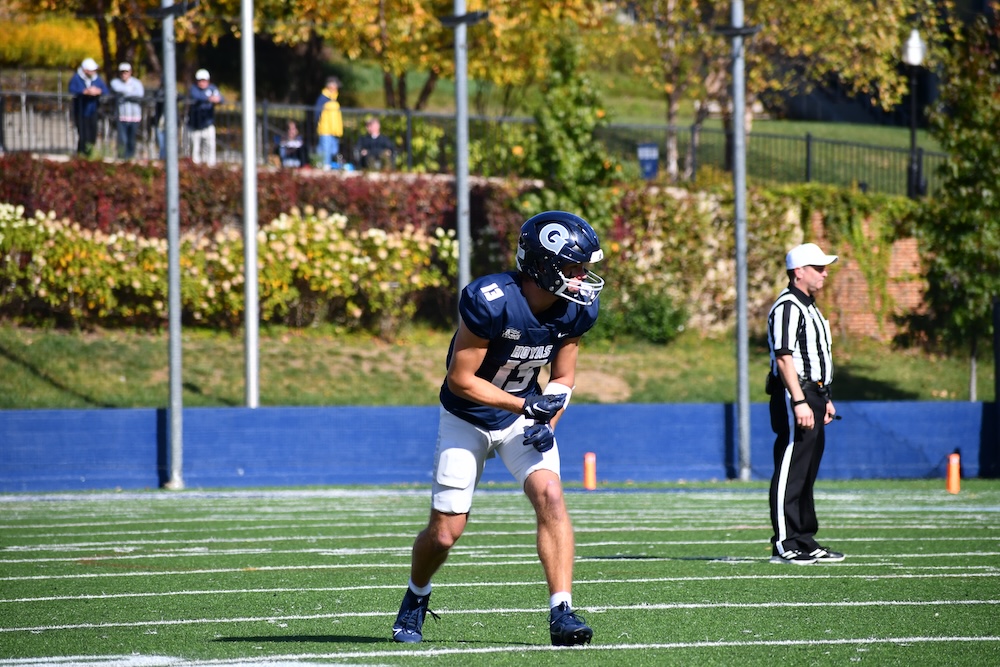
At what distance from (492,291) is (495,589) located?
2578 millimetres

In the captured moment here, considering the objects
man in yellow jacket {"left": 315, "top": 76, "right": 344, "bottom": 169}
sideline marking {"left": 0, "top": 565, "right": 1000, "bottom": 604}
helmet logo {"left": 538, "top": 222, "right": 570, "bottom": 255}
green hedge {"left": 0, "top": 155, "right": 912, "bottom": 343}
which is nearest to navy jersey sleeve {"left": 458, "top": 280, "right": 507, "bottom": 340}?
helmet logo {"left": 538, "top": 222, "right": 570, "bottom": 255}

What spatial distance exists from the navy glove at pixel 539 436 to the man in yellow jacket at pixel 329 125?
21.6 meters

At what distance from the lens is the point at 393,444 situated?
63.4 ft

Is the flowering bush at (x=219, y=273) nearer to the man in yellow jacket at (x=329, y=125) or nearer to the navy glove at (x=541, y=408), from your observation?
the man in yellow jacket at (x=329, y=125)

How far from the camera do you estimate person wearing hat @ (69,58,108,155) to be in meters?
26.3

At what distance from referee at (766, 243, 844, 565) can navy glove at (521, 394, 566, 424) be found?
3.46 metres

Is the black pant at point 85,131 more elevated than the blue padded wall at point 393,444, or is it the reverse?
the black pant at point 85,131

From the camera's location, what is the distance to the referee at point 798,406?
30.9 feet

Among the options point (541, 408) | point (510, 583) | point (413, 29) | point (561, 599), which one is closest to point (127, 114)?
point (413, 29)

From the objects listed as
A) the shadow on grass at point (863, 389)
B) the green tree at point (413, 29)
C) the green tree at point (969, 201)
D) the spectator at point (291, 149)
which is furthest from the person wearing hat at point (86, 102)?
the green tree at point (969, 201)

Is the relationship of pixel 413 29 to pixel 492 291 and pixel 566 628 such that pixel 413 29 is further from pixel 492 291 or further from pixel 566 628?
pixel 566 628

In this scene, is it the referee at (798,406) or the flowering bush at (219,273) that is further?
the flowering bush at (219,273)

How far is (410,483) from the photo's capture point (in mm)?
19219

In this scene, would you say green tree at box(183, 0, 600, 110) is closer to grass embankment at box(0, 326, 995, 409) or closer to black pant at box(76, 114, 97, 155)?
black pant at box(76, 114, 97, 155)
